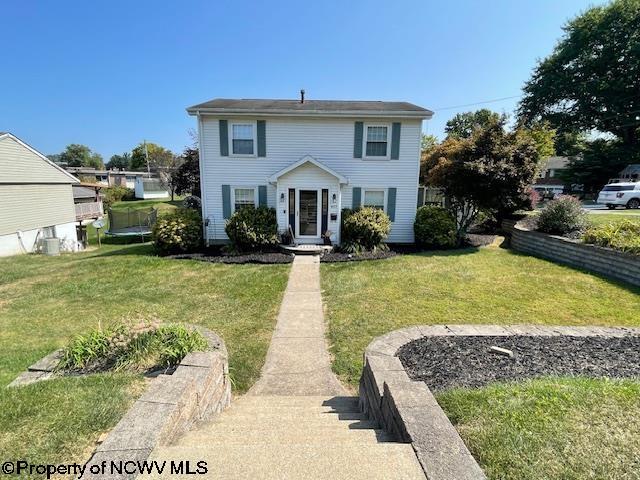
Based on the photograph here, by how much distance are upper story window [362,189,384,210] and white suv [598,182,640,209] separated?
57.0 ft

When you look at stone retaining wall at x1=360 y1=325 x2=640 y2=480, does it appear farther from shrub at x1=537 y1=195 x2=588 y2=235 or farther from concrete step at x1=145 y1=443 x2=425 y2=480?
shrub at x1=537 y1=195 x2=588 y2=235

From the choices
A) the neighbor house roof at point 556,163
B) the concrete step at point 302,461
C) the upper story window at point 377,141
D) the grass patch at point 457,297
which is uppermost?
the neighbor house roof at point 556,163

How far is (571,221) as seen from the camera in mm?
9727

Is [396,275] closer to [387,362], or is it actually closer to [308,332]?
[308,332]

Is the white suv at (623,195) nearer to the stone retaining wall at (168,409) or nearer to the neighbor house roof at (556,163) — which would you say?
the stone retaining wall at (168,409)

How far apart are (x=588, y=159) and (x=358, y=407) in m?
36.3

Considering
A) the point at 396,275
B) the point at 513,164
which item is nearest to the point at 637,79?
the point at 513,164

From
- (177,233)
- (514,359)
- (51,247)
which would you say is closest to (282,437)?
(514,359)

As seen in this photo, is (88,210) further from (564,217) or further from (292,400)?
(564,217)

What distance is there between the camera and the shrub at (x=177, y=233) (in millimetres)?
11109

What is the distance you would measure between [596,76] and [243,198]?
37404mm

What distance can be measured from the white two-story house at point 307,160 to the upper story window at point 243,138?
4 cm

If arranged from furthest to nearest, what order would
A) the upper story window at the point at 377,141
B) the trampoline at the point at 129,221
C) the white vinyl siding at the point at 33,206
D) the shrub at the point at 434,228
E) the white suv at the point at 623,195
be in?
the trampoline at the point at 129,221 < the white suv at the point at 623,195 < the white vinyl siding at the point at 33,206 < the upper story window at the point at 377,141 < the shrub at the point at 434,228

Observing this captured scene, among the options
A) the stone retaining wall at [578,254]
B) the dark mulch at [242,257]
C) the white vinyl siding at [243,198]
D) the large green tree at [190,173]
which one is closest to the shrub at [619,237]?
the stone retaining wall at [578,254]
